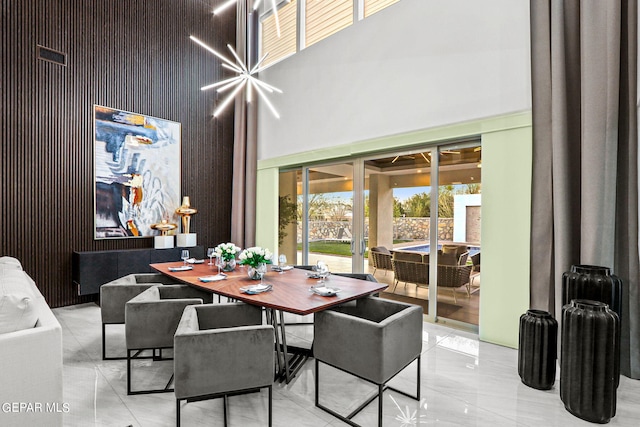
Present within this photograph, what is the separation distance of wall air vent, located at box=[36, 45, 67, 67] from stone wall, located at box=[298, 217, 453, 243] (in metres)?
4.51

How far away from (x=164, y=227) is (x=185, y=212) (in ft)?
1.37

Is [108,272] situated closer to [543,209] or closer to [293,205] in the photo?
[293,205]

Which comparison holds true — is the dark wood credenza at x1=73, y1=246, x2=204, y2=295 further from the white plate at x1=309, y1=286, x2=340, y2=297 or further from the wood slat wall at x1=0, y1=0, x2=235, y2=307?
the white plate at x1=309, y1=286, x2=340, y2=297

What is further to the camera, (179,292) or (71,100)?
(71,100)

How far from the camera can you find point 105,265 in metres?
4.74

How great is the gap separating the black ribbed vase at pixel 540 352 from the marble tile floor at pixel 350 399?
0.08 meters

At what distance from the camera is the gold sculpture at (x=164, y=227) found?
5465 millimetres

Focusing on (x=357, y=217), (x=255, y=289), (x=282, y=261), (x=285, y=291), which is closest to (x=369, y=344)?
(x=285, y=291)

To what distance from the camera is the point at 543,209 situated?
10.6 feet

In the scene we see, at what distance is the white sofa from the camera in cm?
164

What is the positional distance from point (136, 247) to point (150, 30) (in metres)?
3.72

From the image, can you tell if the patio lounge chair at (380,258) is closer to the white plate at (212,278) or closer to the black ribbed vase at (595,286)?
the black ribbed vase at (595,286)

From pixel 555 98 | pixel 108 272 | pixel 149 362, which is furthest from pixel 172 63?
pixel 555 98

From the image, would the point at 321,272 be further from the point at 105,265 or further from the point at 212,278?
the point at 105,265
